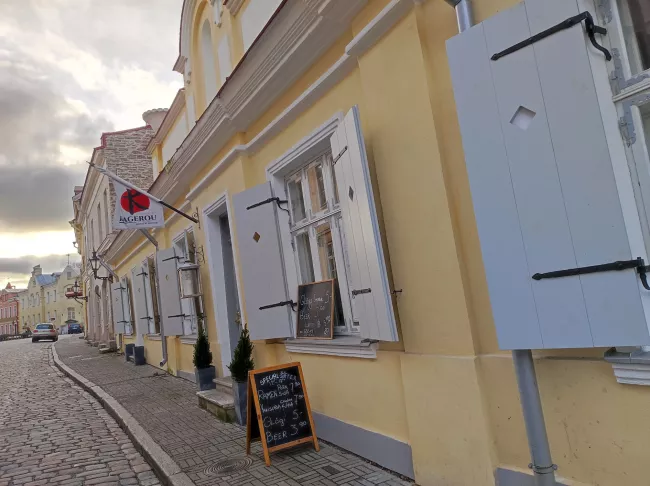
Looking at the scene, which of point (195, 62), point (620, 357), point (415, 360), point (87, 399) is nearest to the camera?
point (620, 357)

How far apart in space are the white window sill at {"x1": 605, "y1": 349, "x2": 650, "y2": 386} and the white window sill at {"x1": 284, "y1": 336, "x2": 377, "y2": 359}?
1.90 metres

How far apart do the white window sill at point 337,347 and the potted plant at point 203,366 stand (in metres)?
2.79

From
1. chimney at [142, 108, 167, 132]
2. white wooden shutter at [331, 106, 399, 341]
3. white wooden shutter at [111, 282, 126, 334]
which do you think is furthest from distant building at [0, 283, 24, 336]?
white wooden shutter at [331, 106, 399, 341]

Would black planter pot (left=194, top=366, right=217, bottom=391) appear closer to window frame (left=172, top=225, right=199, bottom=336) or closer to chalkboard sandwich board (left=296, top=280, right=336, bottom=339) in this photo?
window frame (left=172, top=225, right=199, bottom=336)

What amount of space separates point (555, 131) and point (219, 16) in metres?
5.93

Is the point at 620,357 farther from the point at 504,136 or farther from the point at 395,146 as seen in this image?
the point at 395,146

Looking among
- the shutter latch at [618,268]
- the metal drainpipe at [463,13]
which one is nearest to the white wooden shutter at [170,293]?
the metal drainpipe at [463,13]

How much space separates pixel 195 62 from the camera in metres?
8.19

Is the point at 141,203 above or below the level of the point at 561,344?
above

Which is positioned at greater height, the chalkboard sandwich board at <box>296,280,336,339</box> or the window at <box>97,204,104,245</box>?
the window at <box>97,204,104,245</box>

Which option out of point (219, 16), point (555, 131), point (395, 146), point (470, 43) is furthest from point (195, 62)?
point (555, 131)

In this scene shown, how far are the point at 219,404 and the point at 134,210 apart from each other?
174 inches

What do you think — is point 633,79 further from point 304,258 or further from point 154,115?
point 154,115

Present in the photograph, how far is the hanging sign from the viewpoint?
855 centimetres
